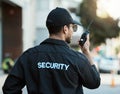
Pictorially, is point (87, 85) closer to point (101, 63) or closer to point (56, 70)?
point (56, 70)

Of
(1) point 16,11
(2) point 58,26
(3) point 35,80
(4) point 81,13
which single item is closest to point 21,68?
(3) point 35,80

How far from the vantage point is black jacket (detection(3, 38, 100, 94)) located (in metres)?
4.04

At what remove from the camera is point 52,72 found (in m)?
4.06

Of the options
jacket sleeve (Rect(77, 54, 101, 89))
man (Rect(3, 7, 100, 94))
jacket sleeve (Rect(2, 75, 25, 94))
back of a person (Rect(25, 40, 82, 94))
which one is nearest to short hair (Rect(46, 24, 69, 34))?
man (Rect(3, 7, 100, 94))

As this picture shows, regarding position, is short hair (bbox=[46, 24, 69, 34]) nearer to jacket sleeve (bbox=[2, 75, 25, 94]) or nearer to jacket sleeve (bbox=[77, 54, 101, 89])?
jacket sleeve (bbox=[77, 54, 101, 89])

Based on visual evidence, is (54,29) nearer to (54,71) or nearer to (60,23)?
(60,23)

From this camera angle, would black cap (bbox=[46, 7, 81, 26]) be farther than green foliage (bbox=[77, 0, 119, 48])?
No

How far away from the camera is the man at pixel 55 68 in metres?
4.04

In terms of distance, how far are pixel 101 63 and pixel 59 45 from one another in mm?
33489

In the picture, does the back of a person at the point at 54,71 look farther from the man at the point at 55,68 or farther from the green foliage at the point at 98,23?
the green foliage at the point at 98,23

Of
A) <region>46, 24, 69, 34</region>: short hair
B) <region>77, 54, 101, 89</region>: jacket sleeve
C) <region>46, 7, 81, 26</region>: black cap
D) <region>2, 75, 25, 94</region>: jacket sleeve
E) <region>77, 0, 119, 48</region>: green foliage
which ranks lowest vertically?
<region>77, 0, 119, 48</region>: green foliage

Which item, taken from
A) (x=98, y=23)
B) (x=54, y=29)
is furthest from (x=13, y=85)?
(x=98, y=23)

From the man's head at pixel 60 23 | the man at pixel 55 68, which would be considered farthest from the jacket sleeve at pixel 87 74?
the man's head at pixel 60 23

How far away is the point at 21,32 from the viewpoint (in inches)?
1425
